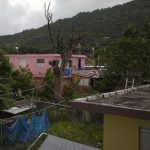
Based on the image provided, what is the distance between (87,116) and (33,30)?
259 ft

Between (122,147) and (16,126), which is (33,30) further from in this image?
(122,147)

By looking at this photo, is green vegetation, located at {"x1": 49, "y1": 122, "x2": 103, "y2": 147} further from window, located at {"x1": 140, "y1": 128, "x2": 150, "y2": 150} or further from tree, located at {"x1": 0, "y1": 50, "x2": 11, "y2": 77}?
window, located at {"x1": 140, "y1": 128, "x2": 150, "y2": 150}

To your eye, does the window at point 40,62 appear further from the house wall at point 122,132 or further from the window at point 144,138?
the window at point 144,138

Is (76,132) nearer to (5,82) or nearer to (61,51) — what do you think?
(5,82)

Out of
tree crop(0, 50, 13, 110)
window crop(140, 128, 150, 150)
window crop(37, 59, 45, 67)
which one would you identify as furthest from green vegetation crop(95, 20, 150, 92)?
window crop(140, 128, 150, 150)

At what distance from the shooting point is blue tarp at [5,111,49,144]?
53.0 ft

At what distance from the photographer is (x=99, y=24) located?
77250 mm

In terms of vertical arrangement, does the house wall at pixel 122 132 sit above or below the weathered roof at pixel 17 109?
above

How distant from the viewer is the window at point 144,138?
829 cm

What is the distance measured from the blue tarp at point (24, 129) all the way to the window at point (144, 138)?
29.8ft

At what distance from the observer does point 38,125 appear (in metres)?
17.7

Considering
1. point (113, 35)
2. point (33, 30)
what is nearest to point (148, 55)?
point (113, 35)

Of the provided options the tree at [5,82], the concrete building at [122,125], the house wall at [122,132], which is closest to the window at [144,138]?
the concrete building at [122,125]

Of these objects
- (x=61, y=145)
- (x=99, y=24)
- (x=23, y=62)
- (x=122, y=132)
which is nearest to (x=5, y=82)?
(x=61, y=145)
